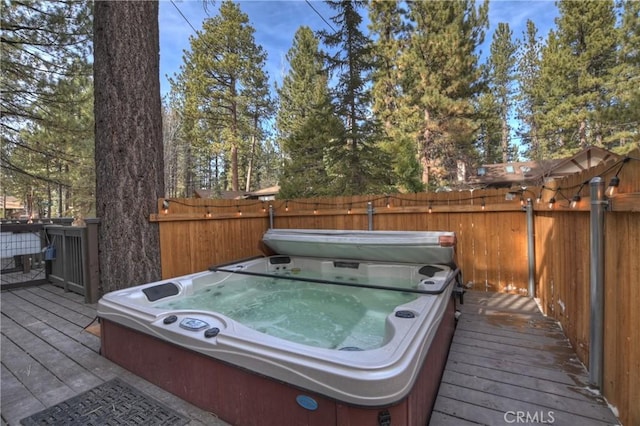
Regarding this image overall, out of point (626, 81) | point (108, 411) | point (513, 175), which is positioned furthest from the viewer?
point (513, 175)

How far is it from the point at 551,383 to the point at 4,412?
3.08 metres

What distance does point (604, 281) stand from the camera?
62.6 inches

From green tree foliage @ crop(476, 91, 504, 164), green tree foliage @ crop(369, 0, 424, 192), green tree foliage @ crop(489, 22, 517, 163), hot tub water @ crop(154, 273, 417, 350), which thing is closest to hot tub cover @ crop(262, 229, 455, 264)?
hot tub water @ crop(154, 273, 417, 350)

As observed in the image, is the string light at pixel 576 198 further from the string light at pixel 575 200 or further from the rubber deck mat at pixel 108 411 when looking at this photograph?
the rubber deck mat at pixel 108 411

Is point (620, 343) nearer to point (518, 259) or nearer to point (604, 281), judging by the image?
point (604, 281)

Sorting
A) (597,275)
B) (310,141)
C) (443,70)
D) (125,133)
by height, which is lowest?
(597,275)

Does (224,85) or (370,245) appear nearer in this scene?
(370,245)

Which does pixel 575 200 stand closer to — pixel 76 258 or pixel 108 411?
pixel 108 411

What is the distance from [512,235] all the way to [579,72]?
9465 mm

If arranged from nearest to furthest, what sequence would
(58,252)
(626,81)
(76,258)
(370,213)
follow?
(76,258)
(58,252)
(370,213)
(626,81)

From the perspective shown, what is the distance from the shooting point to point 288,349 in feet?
4.42

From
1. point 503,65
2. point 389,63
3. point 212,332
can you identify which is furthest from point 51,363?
point 503,65

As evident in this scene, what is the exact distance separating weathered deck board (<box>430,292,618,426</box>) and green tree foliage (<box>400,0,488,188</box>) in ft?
24.4

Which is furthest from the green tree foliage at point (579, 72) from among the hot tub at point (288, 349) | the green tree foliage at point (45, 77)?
the green tree foliage at point (45, 77)
